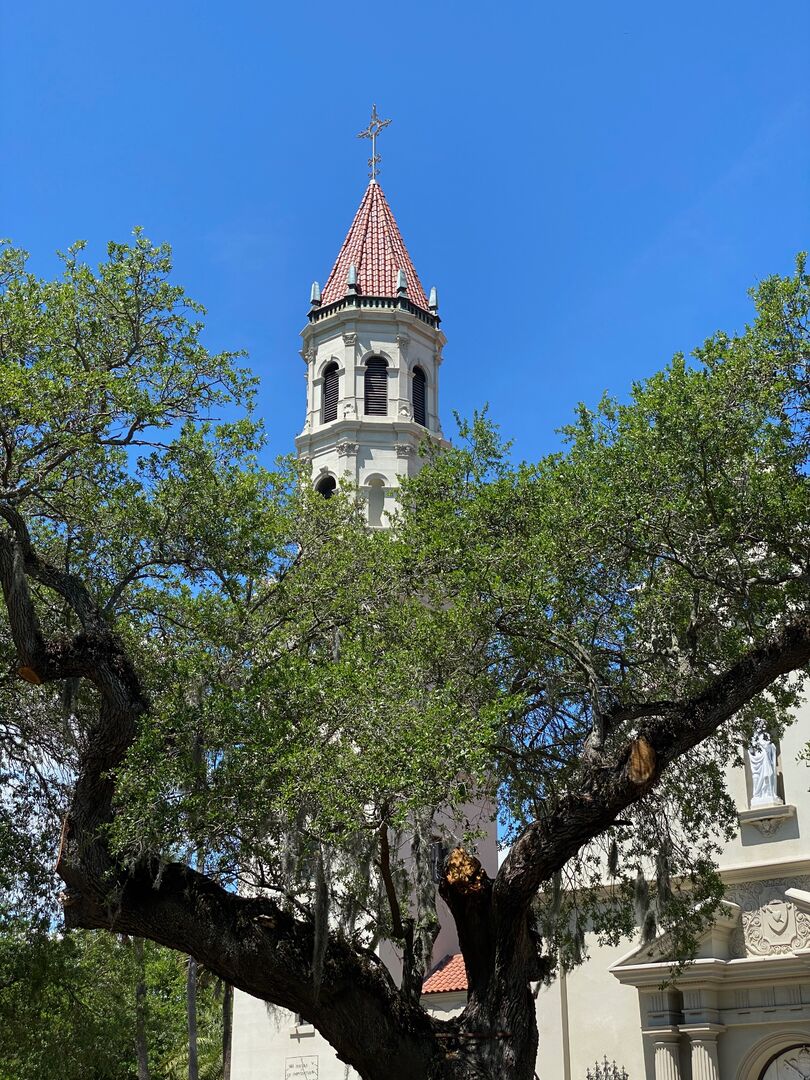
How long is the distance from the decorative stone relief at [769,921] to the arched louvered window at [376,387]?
2070 cm

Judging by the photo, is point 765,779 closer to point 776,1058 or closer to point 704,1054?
point 776,1058

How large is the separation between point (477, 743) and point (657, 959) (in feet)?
41.5

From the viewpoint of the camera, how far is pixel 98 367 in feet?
52.0

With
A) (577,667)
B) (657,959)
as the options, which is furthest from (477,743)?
(657,959)

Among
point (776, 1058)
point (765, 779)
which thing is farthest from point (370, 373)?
point (776, 1058)

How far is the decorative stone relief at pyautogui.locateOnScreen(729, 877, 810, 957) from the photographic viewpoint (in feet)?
79.4

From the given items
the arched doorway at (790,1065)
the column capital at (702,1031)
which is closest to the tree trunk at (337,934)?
the column capital at (702,1031)

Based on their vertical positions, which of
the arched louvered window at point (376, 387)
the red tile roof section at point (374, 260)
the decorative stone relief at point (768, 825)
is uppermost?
the red tile roof section at point (374, 260)

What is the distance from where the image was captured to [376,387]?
41.4m

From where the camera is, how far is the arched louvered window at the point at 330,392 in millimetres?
41688

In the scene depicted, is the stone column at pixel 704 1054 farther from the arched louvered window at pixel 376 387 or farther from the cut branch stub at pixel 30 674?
the arched louvered window at pixel 376 387

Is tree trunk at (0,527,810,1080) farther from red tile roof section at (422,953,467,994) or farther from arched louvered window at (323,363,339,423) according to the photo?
arched louvered window at (323,363,339,423)

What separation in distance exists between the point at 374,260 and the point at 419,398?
18.6 ft

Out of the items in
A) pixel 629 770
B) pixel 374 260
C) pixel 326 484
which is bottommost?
pixel 629 770
